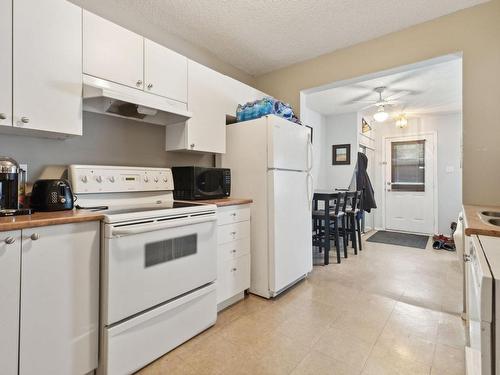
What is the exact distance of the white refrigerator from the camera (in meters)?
2.34

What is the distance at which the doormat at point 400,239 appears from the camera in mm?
4418

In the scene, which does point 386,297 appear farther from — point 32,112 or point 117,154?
point 32,112

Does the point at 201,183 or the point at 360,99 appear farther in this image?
the point at 360,99

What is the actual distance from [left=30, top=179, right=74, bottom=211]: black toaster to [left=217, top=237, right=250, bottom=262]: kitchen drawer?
108cm

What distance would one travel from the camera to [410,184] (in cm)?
544

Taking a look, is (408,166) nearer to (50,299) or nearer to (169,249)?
(169,249)

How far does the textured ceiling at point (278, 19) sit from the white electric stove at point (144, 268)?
1.35m

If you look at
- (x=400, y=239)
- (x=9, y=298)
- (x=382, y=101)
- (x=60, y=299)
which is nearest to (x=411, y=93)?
(x=382, y=101)

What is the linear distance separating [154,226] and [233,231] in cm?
83

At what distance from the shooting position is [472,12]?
2.17 meters

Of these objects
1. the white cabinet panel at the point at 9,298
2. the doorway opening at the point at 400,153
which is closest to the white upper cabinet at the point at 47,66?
the white cabinet panel at the point at 9,298

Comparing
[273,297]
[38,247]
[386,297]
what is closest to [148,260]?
[38,247]

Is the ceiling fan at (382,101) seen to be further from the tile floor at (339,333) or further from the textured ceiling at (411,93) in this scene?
the tile floor at (339,333)

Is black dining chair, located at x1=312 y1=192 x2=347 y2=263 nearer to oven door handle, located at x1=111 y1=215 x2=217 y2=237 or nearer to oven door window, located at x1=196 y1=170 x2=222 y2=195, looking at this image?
oven door window, located at x1=196 y1=170 x2=222 y2=195
